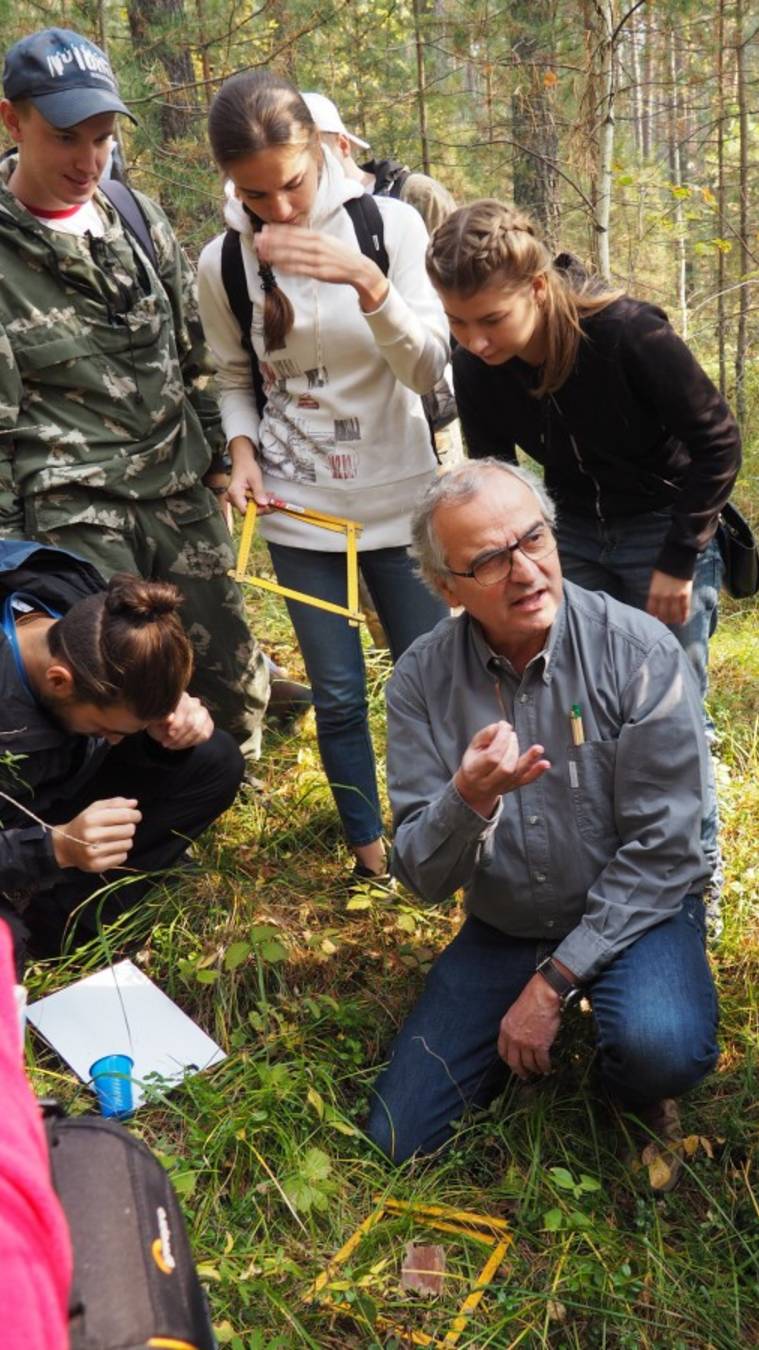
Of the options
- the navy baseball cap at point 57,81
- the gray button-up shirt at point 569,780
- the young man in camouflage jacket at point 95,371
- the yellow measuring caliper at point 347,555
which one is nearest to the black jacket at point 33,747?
the young man in camouflage jacket at point 95,371

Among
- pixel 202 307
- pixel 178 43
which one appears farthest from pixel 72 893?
pixel 178 43

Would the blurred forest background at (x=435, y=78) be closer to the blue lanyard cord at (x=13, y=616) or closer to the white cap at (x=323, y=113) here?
the white cap at (x=323, y=113)

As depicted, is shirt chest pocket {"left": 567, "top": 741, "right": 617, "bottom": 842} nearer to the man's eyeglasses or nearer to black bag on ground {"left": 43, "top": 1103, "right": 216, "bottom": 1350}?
the man's eyeglasses

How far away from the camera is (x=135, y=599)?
2834 mm

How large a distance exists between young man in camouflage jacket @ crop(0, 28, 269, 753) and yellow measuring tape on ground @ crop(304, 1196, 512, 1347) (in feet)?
6.05

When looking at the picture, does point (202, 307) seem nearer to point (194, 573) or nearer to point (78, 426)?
point (78, 426)

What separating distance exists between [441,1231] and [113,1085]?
0.81 meters

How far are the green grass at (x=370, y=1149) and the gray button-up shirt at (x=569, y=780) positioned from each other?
1.42 feet

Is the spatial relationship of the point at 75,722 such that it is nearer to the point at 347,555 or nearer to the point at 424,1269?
the point at 347,555

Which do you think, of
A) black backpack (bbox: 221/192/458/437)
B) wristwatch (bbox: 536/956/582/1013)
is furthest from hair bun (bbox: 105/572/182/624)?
wristwatch (bbox: 536/956/582/1013)

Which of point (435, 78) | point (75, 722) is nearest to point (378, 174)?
point (75, 722)

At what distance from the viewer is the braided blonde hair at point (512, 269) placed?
2.46 m

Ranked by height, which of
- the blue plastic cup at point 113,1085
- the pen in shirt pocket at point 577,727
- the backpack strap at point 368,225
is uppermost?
the backpack strap at point 368,225

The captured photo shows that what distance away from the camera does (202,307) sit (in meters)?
3.04
